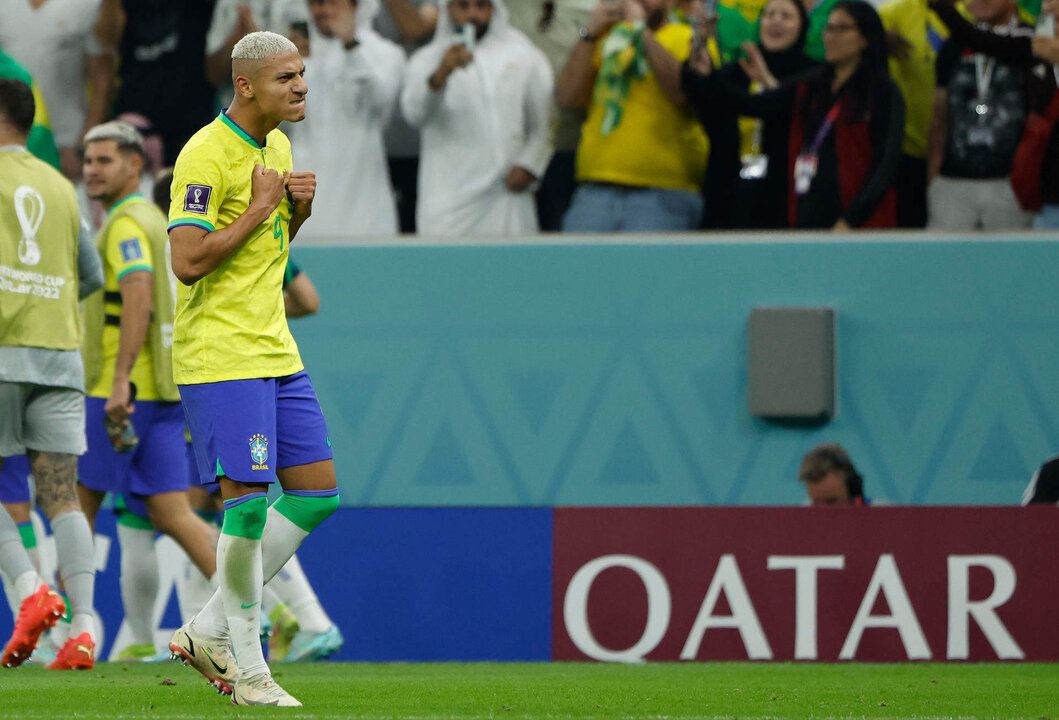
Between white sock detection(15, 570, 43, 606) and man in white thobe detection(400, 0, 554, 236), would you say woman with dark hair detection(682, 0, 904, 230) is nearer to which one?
man in white thobe detection(400, 0, 554, 236)

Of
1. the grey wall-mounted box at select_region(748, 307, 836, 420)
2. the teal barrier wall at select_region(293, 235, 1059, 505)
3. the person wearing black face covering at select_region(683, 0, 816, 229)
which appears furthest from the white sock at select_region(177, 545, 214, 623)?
the person wearing black face covering at select_region(683, 0, 816, 229)

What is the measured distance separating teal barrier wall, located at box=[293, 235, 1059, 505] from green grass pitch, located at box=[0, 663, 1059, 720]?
99.8 inches

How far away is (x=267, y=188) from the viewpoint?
173 inches

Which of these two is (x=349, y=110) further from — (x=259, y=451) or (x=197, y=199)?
(x=259, y=451)

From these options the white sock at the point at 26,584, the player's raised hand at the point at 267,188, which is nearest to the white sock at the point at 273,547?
the player's raised hand at the point at 267,188

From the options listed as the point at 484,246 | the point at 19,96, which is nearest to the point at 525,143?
the point at 484,246

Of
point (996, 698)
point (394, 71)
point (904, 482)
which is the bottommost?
point (904, 482)

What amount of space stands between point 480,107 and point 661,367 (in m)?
1.82

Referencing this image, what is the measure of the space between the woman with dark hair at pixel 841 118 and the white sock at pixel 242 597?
5.25m

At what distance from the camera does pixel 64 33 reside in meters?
9.77

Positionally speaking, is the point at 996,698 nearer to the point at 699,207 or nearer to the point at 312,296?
the point at 312,296

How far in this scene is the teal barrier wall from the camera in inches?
360

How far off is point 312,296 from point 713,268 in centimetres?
347

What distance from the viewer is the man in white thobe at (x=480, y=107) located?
367 inches
